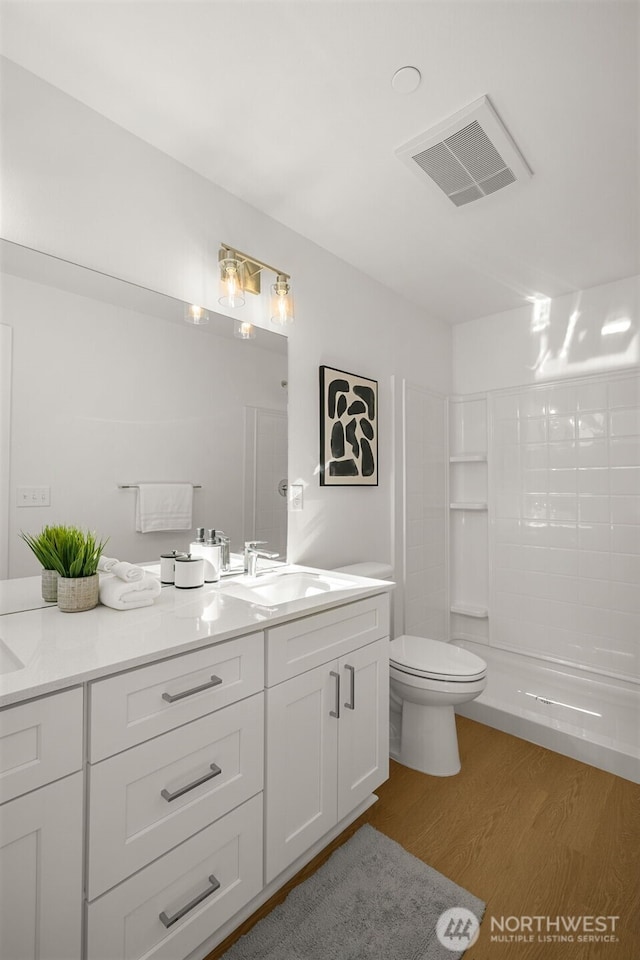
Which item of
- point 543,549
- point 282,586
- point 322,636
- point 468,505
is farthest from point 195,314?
point 543,549

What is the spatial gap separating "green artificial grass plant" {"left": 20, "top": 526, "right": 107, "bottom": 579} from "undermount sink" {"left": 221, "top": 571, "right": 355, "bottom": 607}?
0.46 meters

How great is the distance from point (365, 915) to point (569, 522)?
226cm

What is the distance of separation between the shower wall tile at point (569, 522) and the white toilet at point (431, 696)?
3.32 ft

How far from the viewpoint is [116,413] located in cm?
158

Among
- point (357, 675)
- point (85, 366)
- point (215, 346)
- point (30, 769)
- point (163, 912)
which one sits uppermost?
point (215, 346)

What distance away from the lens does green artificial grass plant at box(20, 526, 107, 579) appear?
1351mm

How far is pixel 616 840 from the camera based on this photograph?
1.75 metres

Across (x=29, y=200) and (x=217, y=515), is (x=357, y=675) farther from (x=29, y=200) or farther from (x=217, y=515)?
(x=29, y=200)

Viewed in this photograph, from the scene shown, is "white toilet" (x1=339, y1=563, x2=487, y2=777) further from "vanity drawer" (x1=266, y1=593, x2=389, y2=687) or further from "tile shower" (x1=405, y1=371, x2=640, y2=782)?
"tile shower" (x1=405, y1=371, x2=640, y2=782)

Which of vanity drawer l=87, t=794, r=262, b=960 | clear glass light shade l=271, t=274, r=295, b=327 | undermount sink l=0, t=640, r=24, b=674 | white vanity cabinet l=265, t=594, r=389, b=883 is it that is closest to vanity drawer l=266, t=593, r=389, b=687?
white vanity cabinet l=265, t=594, r=389, b=883

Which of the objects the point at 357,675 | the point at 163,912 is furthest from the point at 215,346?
the point at 163,912

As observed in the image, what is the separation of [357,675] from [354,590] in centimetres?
30

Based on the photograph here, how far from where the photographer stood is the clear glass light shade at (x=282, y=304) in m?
2.02

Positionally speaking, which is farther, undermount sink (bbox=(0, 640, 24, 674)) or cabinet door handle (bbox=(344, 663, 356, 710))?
cabinet door handle (bbox=(344, 663, 356, 710))
